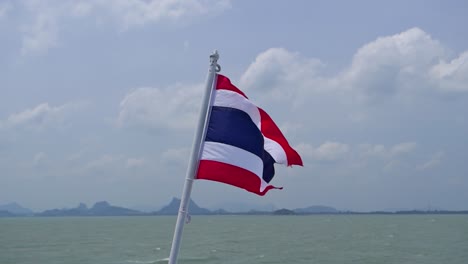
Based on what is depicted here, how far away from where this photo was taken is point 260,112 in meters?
7.95

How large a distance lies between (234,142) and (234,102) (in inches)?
18.9

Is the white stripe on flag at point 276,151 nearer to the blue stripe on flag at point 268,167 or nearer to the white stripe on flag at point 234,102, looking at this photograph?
the blue stripe on flag at point 268,167

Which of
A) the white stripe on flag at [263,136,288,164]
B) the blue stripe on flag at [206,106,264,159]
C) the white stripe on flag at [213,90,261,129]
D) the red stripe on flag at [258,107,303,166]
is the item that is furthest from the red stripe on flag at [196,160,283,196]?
the white stripe on flag at [213,90,261,129]

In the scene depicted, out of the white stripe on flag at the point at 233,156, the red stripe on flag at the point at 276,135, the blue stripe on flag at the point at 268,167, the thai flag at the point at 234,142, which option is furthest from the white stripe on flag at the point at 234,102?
the blue stripe on flag at the point at 268,167

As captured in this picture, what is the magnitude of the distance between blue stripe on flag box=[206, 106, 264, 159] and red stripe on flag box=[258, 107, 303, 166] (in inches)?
8.0

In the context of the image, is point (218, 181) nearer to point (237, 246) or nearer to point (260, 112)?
point (260, 112)

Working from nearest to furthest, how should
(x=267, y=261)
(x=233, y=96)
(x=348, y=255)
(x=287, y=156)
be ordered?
(x=233, y=96)
(x=287, y=156)
(x=267, y=261)
(x=348, y=255)

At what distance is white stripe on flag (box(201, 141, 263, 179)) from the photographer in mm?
7465

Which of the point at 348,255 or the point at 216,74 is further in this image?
the point at 348,255

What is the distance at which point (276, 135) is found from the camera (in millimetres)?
8172

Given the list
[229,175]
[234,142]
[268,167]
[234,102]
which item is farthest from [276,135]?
[229,175]

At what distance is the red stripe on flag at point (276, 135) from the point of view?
26.5ft

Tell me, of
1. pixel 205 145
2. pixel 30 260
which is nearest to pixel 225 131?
pixel 205 145

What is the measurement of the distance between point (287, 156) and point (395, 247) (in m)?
68.2
